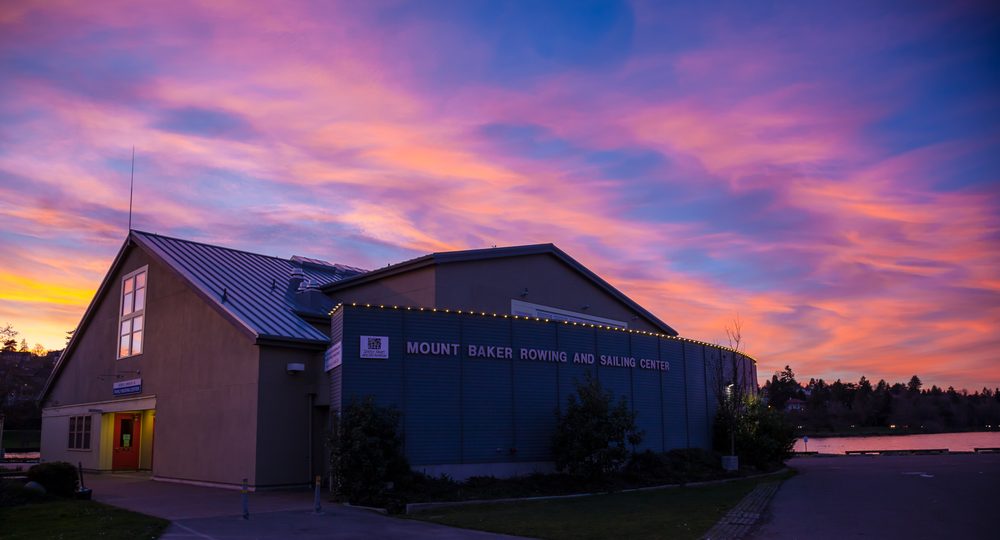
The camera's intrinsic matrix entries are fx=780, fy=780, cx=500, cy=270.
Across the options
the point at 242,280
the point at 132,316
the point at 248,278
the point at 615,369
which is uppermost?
the point at 248,278

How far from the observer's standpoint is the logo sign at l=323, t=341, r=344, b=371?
2095 cm

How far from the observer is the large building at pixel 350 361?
Answer: 22078 mm

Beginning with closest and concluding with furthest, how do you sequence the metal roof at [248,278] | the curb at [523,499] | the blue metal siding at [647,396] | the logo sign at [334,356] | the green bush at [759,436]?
1. the curb at [523,499]
2. the logo sign at [334,356]
3. the metal roof at [248,278]
4. the blue metal siding at [647,396]
5. the green bush at [759,436]

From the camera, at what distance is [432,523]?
16.2 metres

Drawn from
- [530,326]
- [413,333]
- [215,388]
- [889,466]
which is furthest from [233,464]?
[889,466]

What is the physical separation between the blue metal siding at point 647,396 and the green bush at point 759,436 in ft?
16.3

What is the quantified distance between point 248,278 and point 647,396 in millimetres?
15855

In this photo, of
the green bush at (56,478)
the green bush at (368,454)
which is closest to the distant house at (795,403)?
the green bush at (368,454)

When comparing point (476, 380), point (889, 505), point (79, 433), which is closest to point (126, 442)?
point (79, 433)

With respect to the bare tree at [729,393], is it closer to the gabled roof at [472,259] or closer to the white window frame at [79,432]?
the gabled roof at [472,259]

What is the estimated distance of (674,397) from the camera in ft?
97.7

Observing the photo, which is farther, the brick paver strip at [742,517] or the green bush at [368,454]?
the green bush at [368,454]

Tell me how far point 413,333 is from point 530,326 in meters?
4.26

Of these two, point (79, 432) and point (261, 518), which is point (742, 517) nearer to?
point (261, 518)
